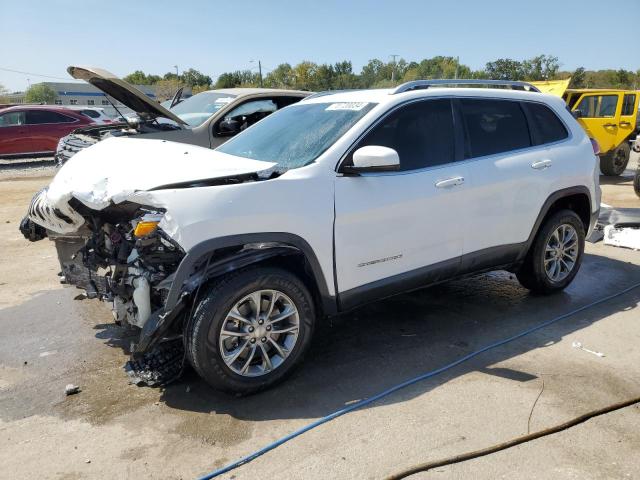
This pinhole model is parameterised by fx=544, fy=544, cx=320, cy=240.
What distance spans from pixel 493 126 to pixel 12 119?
51.2 ft

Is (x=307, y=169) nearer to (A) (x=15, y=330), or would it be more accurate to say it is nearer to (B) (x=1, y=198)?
(A) (x=15, y=330)

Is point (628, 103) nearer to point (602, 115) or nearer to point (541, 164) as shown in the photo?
point (602, 115)

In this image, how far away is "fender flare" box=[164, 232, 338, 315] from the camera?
3.12 metres

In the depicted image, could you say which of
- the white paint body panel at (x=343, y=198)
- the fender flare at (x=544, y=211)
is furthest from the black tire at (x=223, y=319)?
the fender flare at (x=544, y=211)

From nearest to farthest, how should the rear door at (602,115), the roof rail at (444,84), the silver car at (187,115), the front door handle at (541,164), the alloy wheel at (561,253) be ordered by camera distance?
the roof rail at (444,84)
the front door handle at (541,164)
the alloy wheel at (561,253)
the silver car at (187,115)
the rear door at (602,115)

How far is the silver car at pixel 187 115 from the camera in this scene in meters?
6.21

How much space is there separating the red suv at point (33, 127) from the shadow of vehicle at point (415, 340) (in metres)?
14.5

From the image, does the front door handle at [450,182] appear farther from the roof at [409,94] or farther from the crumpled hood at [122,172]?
the crumpled hood at [122,172]

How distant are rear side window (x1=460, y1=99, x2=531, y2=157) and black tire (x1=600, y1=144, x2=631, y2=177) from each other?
374 inches

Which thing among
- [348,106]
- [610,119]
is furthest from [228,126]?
[610,119]

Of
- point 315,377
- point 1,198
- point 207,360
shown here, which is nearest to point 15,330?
point 207,360

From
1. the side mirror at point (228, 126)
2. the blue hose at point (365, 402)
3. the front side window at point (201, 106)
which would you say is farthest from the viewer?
the front side window at point (201, 106)

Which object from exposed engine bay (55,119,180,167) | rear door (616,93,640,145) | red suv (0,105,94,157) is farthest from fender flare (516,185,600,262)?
red suv (0,105,94,157)

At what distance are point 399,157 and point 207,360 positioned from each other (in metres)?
1.91
